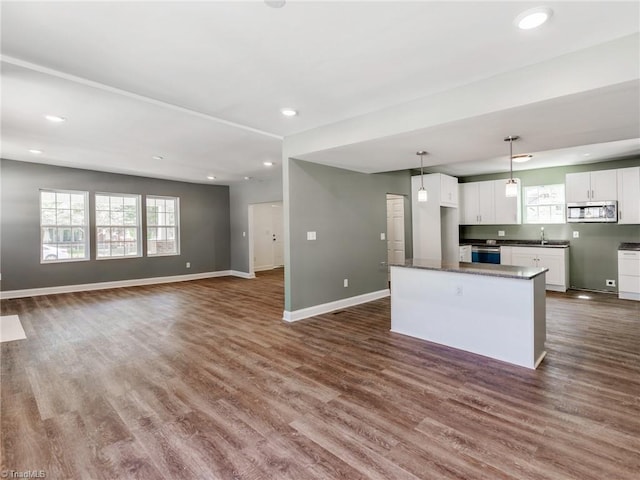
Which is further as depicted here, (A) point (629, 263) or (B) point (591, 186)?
(B) point (591, 186)

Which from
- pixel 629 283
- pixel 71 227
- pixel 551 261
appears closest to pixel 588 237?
pixel 551 261

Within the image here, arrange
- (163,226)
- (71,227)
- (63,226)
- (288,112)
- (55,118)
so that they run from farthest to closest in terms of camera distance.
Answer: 1. (163,226)
2. (71,227)
3. (63,226)
4. (55,118)
5. (288,112)

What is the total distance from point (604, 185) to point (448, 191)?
2.64m

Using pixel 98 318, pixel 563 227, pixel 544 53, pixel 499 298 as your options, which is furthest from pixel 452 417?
pixel 563 227

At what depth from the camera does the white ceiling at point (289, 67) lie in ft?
6.46

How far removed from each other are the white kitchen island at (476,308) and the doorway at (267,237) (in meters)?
6.52

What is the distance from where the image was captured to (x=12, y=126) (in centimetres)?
407

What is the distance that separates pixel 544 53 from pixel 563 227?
18.3ft

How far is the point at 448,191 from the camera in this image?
6.59 m

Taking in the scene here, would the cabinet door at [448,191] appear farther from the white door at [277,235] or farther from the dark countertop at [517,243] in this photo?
the white door at [277,235]

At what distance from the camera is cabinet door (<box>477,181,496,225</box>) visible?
7302 millimetres

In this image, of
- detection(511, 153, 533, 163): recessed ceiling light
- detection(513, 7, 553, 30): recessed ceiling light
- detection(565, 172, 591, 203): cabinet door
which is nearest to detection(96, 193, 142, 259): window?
detection(513, 7, 553, 30): recessed ceiling light

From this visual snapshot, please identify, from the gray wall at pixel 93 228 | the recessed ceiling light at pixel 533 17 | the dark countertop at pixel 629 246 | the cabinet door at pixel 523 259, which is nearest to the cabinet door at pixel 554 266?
the cabinet door at pixel 523 259

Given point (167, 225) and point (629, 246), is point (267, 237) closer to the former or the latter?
point (167, 225)
